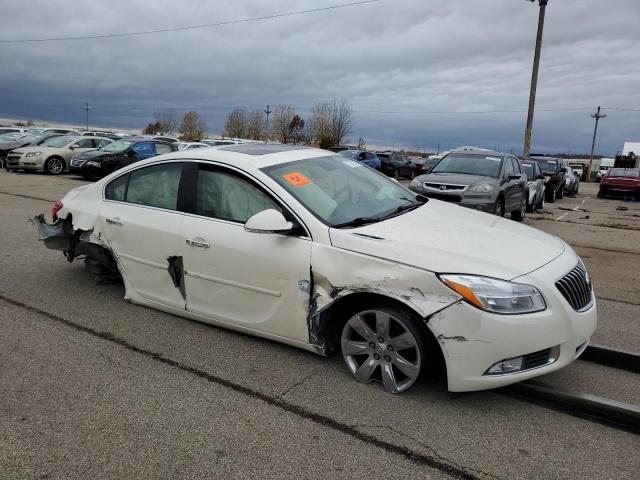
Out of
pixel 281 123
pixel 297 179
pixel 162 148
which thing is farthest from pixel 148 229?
pixel 281 123

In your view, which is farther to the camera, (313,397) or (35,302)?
(35,302)

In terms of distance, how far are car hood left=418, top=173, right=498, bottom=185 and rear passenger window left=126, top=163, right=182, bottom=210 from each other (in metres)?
6.92

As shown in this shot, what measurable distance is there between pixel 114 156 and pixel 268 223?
15.7m

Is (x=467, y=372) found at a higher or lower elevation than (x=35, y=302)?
higher

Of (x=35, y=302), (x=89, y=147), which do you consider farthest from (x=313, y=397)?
(x=89, y=147)

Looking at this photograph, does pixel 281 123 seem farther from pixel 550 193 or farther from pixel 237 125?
pixel 550 193

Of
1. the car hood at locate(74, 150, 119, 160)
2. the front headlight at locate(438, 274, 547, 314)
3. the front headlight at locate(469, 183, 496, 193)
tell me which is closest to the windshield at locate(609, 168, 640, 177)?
the front headlight at locate(469, 183, 496, 193)

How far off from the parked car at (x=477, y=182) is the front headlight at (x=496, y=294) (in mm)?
7007

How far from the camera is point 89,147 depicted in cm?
2056

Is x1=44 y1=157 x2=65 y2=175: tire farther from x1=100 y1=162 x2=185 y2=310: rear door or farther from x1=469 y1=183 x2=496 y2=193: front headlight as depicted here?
x1=100 y1=162 x2=185 y2=310: rear door

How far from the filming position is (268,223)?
3.43 metres

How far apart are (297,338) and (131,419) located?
1.19 metres

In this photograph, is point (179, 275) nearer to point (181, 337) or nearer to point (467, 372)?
point (181, 337)

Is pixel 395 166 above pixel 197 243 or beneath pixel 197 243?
beneath
